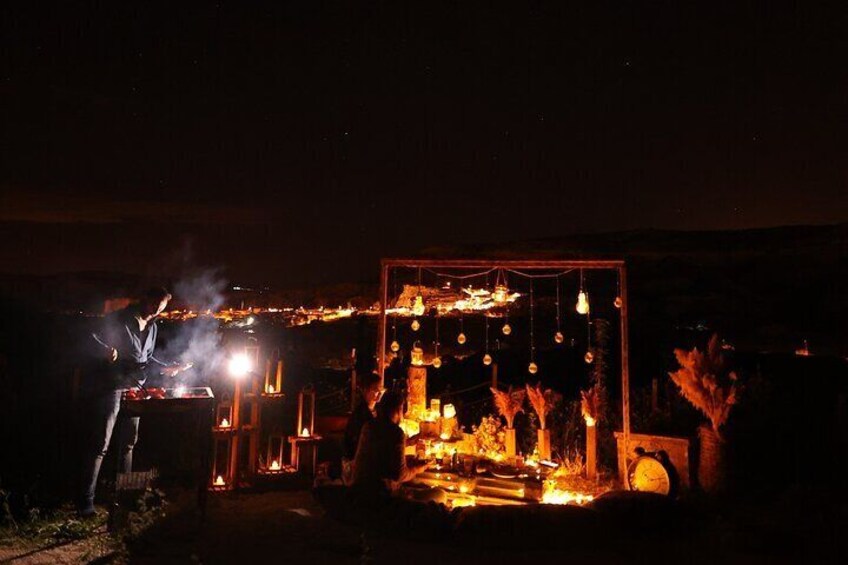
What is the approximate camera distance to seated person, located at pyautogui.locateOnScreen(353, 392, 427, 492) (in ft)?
28.1

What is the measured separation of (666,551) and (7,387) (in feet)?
41.4

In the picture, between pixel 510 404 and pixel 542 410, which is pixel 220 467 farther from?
pixel 542 410

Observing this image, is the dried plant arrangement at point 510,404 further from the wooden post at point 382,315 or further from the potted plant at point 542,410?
the wooden post at point 382,315

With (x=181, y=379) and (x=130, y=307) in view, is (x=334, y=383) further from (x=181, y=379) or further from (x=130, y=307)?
(x=130, y=307)

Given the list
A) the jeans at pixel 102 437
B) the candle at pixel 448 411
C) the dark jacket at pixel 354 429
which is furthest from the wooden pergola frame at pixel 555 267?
the jeans at pixel 102 437

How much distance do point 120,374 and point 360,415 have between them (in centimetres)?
358

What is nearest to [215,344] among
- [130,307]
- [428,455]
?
[130,307]

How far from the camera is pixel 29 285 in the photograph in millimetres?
20594

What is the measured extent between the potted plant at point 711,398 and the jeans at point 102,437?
8336 millimetres

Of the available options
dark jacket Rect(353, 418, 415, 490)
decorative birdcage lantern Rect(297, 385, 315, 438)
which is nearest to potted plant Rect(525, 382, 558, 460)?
dark jacket Rect(353, 418, 415, 490)

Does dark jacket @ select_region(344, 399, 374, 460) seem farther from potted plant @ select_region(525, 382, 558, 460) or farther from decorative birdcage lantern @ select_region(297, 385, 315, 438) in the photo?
potted plant @ select_region(525, 382, 558, 460)

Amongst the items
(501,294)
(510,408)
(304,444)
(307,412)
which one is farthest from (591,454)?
(307,412)

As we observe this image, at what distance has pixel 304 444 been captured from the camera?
10000mm

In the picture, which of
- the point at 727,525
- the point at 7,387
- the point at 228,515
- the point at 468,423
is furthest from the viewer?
the point at 468,423
